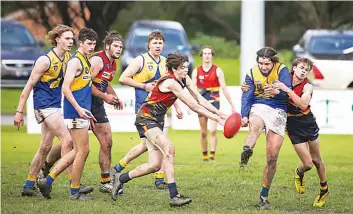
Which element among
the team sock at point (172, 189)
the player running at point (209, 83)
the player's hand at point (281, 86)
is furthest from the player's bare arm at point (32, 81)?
the player running at point (209, 83)

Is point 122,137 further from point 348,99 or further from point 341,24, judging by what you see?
point 341,24

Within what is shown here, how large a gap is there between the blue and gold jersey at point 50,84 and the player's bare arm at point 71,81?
452 mm

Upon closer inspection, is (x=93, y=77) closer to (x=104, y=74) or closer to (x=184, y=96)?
(x=104, y=74)

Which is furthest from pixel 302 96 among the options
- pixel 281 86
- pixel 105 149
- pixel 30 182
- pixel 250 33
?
pixel 250 33

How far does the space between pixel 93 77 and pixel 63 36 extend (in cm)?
74

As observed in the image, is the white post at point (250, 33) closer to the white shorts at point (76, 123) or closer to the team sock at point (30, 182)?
the team sock at point (30, 182)

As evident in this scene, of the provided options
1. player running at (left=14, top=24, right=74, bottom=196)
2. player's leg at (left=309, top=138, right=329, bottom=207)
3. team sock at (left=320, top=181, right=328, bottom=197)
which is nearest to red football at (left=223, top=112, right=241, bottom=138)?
player's leg at (left=309, top=138, right=329, bottom=207)

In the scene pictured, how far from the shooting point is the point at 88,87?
448 inches

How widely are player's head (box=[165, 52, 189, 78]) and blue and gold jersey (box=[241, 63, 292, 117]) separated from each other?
80 centimetres

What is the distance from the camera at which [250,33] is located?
81.0 feet

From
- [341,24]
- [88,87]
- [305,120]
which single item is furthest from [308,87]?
[341,24]

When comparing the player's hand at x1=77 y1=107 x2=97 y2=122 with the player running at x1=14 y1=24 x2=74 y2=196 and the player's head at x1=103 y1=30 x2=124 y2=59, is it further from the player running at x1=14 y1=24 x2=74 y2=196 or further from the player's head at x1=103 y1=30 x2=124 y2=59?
the player's head at x1=103 y1=30 x2=124 y2=59

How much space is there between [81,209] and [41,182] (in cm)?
94

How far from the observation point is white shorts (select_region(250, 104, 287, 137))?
35.9 ft
